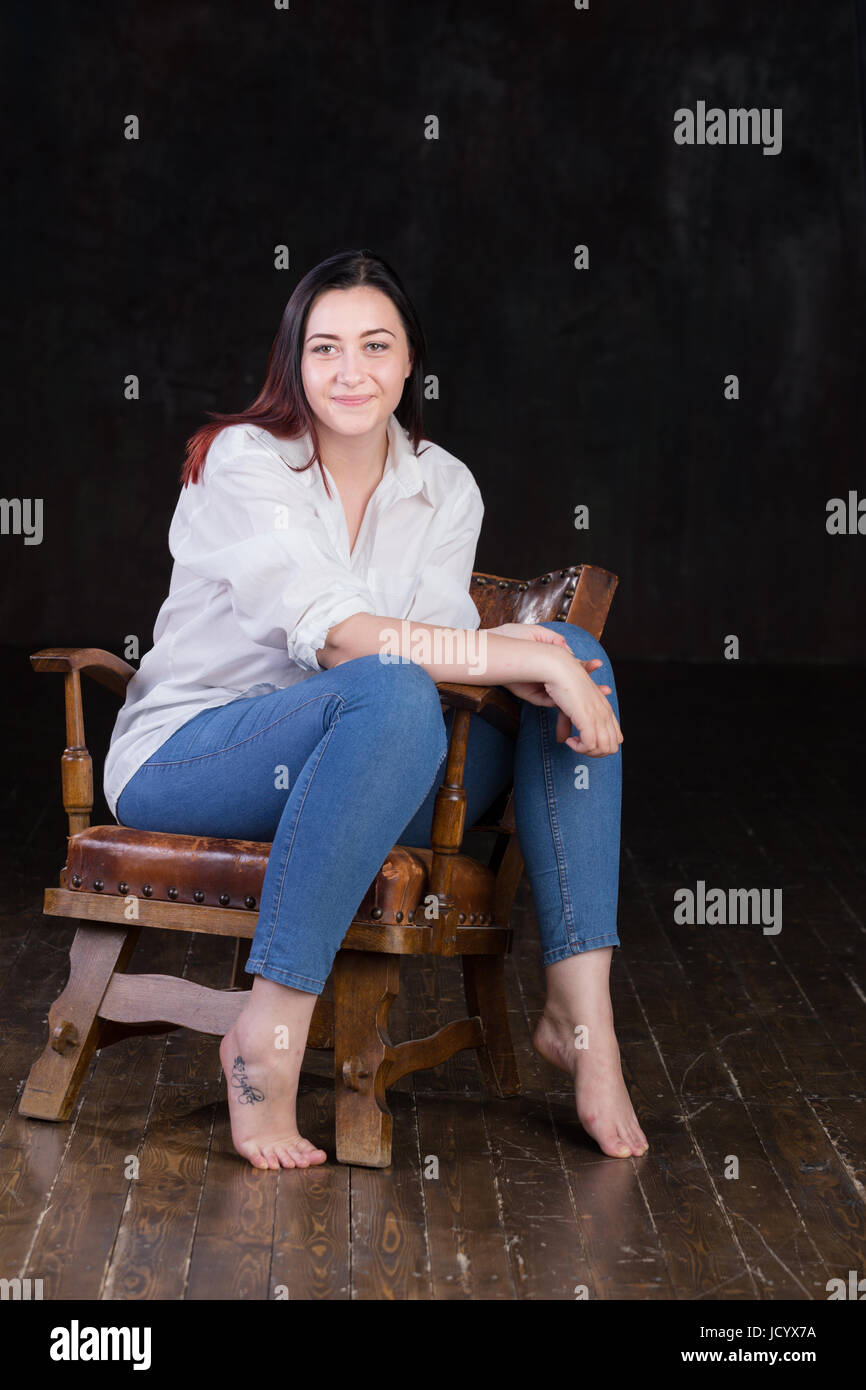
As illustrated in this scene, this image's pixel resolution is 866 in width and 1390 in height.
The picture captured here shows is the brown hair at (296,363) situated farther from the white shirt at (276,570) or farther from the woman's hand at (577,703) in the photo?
the woman's hand at (577,703)

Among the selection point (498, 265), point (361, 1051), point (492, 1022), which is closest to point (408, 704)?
point (361, 1051)

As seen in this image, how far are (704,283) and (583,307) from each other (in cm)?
74

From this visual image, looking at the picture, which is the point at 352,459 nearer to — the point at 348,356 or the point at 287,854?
the point at 348,356

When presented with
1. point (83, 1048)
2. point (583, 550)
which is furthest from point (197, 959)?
point (583, 550)

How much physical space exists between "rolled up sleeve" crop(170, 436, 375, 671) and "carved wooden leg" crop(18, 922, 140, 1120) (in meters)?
0.54

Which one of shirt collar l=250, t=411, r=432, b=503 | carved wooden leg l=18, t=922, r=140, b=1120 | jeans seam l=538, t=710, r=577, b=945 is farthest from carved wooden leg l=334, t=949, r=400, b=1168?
shirt collar l=250, t=411, r=432, b=503

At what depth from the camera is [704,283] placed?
941cm

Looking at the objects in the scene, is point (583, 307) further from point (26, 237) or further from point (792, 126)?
point (26, 237)

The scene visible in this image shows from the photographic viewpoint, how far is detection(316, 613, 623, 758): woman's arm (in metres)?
2.37

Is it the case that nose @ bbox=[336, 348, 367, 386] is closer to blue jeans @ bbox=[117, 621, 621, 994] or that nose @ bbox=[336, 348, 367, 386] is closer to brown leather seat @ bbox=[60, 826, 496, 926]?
blue jeans @ bbox=[117, 621, 621, 994]

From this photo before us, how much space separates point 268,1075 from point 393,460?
1.07m

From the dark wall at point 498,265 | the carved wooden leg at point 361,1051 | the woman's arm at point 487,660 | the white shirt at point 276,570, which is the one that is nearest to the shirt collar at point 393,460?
the white shirt at point 276,570

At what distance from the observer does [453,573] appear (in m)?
2.74

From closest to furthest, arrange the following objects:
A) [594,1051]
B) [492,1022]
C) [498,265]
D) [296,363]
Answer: [594,1051], [296,363], [492,1022], [498,265]
